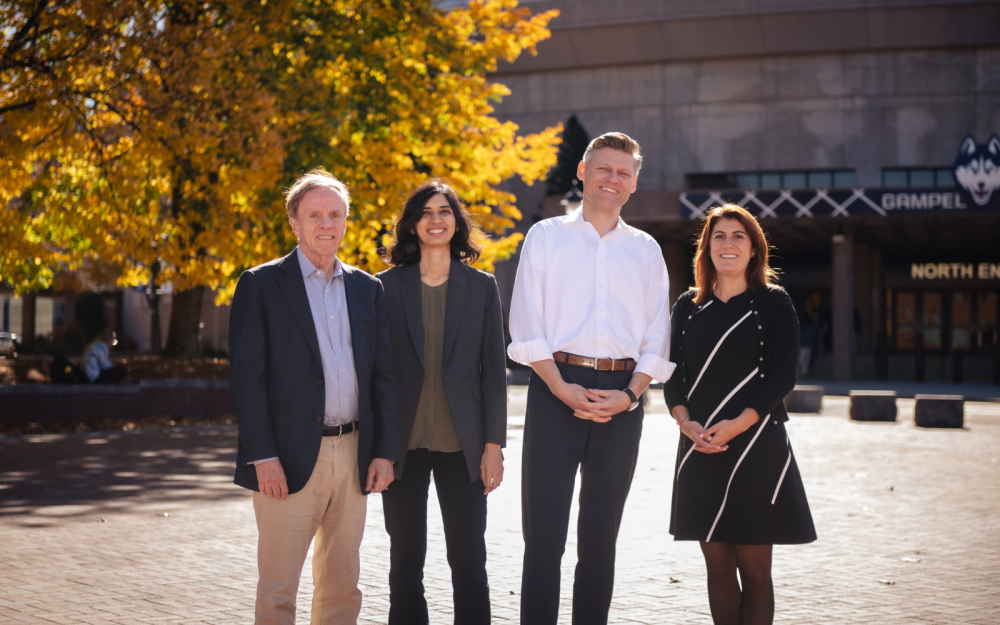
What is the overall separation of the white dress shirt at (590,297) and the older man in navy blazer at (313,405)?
679 millimetres

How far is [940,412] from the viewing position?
669 inches

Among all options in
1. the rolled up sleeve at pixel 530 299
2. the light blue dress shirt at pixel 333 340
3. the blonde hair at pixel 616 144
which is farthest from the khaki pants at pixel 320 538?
the blonde hair at pixel 616 144

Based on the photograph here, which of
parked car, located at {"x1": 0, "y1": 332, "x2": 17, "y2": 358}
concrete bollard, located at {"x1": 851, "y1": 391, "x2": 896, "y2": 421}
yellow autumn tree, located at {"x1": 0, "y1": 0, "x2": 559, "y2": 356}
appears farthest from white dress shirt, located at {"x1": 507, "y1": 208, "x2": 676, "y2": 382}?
parked car, located at {"x1": 0, "y1": 332, "x2": 17, "y2": 358}

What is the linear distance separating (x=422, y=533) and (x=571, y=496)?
26.7 inches

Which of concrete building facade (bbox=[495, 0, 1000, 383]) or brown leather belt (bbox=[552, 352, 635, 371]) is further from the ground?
concrete building facade (bbox=[495, 0, 1000, 383])

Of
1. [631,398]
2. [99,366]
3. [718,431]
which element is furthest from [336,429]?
[99,366]

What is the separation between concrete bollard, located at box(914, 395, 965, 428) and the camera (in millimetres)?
16969

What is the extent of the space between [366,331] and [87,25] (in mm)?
11300

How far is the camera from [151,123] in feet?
→ 45.6

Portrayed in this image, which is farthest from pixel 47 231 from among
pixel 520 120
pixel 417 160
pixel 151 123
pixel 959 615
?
pixel 520 120

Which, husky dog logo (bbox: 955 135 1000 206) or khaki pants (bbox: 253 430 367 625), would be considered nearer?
khaki pants (bbox: 253 430 367 625)

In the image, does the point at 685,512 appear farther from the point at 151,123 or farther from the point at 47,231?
the point at 47,231

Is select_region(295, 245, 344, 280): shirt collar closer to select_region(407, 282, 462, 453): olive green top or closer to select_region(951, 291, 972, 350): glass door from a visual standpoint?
select_region(407, 282, 462, 453): olive green top

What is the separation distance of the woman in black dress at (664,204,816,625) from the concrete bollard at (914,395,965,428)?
1404 cm
